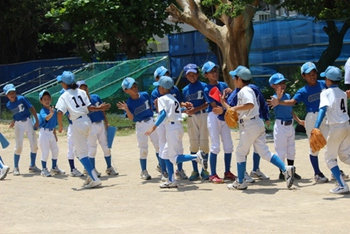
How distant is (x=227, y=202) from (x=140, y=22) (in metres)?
17.2

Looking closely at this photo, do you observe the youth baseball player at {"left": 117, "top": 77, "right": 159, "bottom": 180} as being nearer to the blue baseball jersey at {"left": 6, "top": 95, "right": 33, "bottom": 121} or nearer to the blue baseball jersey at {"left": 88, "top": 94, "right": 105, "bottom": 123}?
the blue baseball jersey at {"left": 88, "top": 94, "right": 105, "bottom": 123}

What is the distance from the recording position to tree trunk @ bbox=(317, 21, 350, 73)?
17719mm

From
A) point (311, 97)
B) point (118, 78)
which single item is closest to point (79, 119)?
point (311, 97)

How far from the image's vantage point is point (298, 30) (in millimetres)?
19438

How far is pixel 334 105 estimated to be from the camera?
8.77 m

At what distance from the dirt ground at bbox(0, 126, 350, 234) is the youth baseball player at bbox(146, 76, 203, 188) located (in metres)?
0.44

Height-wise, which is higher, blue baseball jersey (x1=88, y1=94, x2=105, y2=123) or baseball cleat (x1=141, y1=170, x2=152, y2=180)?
blue baseball jersey (x1=88, y1=94, x2=105, y2=123)

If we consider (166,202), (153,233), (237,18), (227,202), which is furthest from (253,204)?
(237,18)

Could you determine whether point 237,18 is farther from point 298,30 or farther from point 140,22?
point 140,22

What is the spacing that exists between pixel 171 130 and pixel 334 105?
101 inches

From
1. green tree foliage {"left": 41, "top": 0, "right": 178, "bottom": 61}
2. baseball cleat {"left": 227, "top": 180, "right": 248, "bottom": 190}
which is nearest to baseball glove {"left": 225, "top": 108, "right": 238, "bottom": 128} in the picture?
baseball cleat {"left": 227, "top": 180, "right": 248, "bottom": 190}

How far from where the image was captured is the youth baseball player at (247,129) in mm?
9195

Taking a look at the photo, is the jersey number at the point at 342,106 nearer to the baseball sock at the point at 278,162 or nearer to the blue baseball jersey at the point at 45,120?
the baseball sock at the point at 278,162

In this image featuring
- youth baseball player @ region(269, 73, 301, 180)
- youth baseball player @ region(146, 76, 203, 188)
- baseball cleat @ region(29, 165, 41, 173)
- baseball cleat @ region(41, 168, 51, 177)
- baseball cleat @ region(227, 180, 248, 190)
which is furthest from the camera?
baseball cleat @ region(29, 165, 41, 173)
